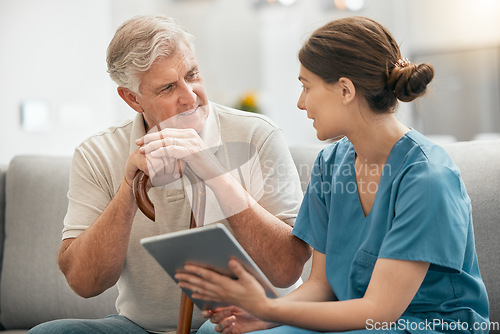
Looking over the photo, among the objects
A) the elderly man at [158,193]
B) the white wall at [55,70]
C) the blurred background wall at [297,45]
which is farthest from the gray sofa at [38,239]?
the blurred background wall at [297,45]

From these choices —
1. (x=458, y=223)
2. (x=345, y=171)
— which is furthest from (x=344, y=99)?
(x=458, y=223)

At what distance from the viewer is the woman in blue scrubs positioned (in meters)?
1.03

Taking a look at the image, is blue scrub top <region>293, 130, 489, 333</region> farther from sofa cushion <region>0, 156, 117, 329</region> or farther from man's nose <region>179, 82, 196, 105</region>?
sofa cushion <region>0, 156, 117, 329</region>

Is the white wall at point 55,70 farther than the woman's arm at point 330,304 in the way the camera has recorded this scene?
Yes

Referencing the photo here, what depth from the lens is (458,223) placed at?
1050 millimetres

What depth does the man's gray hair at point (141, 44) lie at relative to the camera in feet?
4.61

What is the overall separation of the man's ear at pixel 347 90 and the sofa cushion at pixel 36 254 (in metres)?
0.95

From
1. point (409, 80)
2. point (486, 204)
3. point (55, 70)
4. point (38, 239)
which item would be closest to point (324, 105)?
point (409, 80)

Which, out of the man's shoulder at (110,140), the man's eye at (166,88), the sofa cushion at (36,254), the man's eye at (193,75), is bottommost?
the sofa cushion at (36,254)

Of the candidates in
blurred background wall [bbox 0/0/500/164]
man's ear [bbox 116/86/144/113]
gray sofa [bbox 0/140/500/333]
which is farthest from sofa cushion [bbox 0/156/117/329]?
blurred background wall [bbox 0/0/500/164]

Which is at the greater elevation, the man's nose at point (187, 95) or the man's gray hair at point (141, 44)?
the man's gray hair at point (141, 44)

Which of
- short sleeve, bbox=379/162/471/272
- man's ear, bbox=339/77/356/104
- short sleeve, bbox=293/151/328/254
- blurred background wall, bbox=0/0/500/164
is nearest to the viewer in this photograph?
short sleeve, bbox=379/162/471/272

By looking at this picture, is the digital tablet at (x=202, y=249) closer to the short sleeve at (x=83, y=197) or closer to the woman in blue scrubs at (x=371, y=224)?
the woman in blue scrubs at (x=371, y=224)

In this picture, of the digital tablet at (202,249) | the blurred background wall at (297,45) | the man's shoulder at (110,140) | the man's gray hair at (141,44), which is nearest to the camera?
the digital tablet at (202,249)
